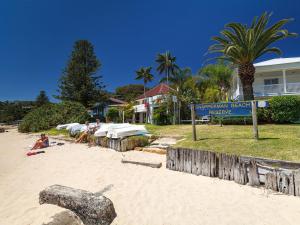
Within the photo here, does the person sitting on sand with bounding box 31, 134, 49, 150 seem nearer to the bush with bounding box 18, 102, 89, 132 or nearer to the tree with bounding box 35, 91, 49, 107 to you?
the bush with bounding box 18, 102, 89, 132

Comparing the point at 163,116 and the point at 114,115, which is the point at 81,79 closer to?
the point at 114,115

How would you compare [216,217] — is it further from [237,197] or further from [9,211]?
[9,211]

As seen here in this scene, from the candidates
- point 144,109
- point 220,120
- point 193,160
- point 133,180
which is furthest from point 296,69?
point 133,180

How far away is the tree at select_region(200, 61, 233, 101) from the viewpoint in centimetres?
2553

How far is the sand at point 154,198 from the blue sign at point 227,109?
2976mm

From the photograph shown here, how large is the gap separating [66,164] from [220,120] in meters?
10.9

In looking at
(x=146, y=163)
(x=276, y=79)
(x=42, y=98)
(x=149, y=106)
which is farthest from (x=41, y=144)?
(x=42, y=98)

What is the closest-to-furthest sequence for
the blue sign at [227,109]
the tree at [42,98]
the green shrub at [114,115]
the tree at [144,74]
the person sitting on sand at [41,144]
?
the blue sign at [227,109], the person sitting on sand at [41,144], the green shrub at [114,115], the tree at [144,74], the tree at [42,98]

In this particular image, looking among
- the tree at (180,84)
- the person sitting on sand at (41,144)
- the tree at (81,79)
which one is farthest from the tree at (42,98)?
the person sitting on sand at (41,144)

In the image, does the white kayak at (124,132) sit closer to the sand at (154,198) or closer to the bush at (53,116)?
the sand at (154,198)

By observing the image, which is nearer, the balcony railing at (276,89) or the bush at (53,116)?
the balcony railing at (276,89)

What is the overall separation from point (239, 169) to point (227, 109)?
3.53m

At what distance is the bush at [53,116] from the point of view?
2635cm

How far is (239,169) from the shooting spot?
5.18 meters
